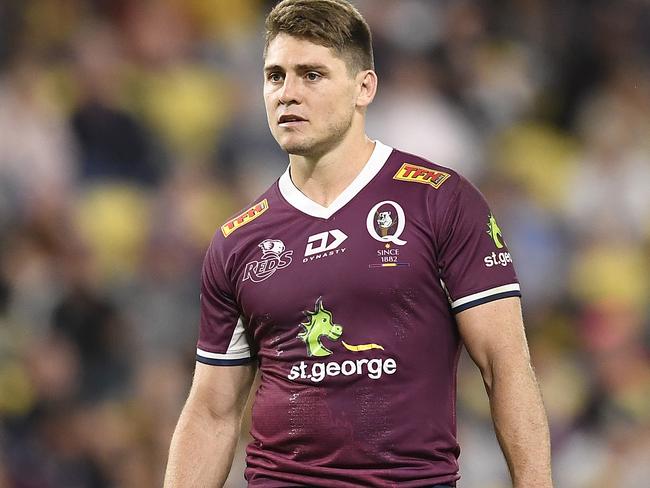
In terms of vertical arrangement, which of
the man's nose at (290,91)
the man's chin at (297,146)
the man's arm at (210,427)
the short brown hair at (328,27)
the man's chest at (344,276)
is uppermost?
the short brown hair at (328,27)

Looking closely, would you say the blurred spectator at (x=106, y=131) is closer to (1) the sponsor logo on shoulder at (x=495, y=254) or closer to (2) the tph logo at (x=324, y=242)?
(2) the tph logo at (x=324, y=242)

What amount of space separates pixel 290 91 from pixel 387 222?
496 millimetres

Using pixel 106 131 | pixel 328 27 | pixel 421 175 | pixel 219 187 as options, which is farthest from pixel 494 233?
pixel 106 131

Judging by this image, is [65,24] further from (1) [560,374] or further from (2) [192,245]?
(1) [560,374]

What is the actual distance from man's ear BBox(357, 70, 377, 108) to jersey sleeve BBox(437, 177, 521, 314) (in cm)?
46

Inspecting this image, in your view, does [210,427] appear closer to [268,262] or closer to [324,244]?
[268,262]

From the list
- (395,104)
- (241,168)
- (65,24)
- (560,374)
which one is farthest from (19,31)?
(560,374)

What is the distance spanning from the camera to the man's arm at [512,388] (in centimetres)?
359

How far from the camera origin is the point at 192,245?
8164 millimetres

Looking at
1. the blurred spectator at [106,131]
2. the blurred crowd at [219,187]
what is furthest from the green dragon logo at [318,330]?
the blurred spectator at [106,131]

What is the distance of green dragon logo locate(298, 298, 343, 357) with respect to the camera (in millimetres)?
3709

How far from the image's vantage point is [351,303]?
3709 millimetres

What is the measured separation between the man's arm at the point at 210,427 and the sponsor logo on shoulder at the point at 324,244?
0.50m

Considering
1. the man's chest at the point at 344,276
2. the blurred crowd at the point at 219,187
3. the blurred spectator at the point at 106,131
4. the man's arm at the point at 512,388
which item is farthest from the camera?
the blurred spectator at the point at 106,131
